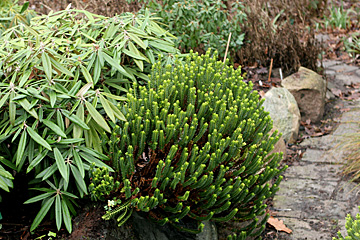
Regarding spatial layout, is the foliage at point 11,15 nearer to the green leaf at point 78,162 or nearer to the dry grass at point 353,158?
the green leaf at point 78,162

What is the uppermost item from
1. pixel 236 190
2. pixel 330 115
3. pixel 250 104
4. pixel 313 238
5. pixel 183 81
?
pixel 183 81

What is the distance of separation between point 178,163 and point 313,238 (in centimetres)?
173

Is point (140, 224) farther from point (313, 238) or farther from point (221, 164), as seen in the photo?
point (313, 238)

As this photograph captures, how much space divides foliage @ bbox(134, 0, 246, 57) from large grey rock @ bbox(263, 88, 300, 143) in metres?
0.90

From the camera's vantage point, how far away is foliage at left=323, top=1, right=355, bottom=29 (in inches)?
321

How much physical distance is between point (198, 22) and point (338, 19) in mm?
4096

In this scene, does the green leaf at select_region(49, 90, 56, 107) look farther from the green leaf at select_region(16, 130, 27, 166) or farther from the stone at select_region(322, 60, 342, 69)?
the stone at select_region(322, 60, 342, 69)

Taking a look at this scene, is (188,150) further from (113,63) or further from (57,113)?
(57,113)

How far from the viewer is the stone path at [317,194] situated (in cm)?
396

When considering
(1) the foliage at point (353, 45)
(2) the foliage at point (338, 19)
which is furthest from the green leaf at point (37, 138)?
(2) the foliage at point (338, 19)

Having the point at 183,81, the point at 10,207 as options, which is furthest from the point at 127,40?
the point at 10,207

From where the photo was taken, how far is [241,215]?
3.29 metres

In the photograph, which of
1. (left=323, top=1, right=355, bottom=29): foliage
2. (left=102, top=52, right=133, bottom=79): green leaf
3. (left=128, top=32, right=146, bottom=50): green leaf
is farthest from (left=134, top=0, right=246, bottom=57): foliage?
(left=323, top=1, right=355, bottom=29): foliage

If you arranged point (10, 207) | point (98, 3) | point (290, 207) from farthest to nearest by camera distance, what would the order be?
point (98, 3) < point (290, 207) < point (10, 207)
